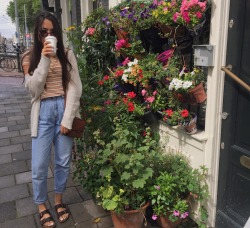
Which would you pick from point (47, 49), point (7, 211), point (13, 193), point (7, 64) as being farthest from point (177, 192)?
point (7, 64)

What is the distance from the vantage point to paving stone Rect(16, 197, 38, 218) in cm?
301

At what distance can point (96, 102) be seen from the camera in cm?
342

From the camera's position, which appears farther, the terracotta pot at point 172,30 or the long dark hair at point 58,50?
the terracotta pot at point 172,30

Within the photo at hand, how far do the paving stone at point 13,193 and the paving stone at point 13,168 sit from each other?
45 cm

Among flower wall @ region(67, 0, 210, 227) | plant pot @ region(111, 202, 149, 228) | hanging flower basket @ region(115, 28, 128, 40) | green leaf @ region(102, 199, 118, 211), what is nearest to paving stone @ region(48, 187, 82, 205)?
flower wall @ region(67, 0, 210, 227)

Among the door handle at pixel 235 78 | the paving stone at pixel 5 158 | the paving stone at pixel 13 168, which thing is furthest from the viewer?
the paving stone at pixel 5 158

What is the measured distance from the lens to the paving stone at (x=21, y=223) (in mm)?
2814

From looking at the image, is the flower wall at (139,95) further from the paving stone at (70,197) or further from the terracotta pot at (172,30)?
the paving stone at (70,197)

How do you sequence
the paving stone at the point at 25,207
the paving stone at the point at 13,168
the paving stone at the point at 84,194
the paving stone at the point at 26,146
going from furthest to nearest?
the paving stone at the point at 26,146
the paving stone at the point at 13,168
the paving stone at the point at 84,194
the paving stone at the point at 25,207

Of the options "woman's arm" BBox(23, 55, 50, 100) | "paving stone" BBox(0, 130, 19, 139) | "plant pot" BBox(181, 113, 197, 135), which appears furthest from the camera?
"paving stone" BBox(0, 130, 19, 139)

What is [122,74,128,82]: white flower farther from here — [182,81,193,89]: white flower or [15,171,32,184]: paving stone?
[15,171,32,184]: paving stone

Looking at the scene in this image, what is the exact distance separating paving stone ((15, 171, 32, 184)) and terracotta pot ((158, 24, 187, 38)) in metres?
2.41

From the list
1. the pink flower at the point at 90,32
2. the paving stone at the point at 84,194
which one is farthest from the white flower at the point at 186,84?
the pink flower at the point at 90,32

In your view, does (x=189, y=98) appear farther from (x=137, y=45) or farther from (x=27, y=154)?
(x=27, y=154)
